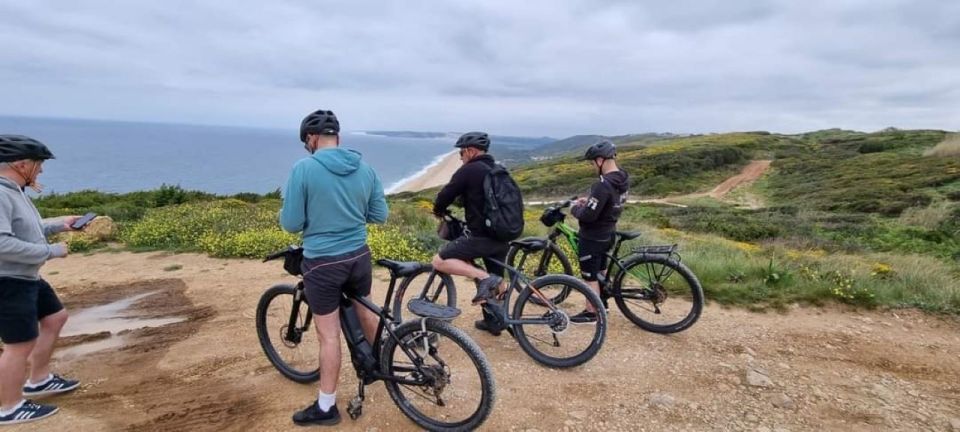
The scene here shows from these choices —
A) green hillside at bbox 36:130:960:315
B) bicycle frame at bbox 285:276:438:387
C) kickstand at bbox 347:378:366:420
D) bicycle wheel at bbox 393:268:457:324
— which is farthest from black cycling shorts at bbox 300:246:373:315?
green hillside at bbox 36:130:960:315

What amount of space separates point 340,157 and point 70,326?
526cm

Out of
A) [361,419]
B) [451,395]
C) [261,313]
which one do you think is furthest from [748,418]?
[261,313]

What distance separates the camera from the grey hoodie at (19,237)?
3311 millimetres

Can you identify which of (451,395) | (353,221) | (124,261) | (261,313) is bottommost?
(124,261)

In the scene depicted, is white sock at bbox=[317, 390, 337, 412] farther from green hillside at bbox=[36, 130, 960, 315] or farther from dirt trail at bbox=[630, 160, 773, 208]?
dirt trail at bbox=[630, 160, 773, 208]

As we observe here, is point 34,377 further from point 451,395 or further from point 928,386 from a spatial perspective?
point 928,386

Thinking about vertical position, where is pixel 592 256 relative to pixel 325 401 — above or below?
above

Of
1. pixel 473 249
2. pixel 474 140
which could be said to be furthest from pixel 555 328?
pixel 474 140

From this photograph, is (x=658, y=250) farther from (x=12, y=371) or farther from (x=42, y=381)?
(x=42, y=381)

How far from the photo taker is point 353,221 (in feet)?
11.4

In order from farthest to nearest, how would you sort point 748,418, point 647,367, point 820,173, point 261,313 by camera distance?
point 820,173, point 647,367, point 261,313, point 748,418

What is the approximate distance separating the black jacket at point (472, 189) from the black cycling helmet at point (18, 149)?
119 inches

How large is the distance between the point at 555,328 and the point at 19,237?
4.18m

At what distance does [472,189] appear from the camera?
463 cm
